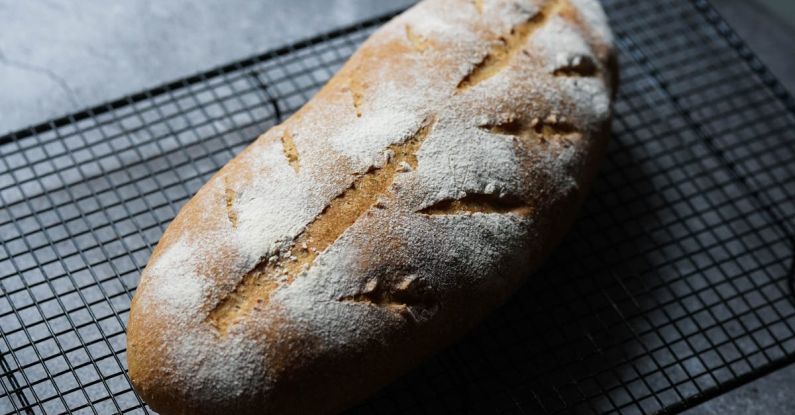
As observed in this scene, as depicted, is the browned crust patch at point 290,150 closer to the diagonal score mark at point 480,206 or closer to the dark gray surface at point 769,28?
the diagonal score mark at point 480,206

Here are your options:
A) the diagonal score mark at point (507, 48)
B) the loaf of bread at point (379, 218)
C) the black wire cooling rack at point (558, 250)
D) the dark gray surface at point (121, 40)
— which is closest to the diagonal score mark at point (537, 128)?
the loaf of bread at point (379, 218)

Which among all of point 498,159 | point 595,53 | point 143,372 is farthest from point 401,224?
point 595,53

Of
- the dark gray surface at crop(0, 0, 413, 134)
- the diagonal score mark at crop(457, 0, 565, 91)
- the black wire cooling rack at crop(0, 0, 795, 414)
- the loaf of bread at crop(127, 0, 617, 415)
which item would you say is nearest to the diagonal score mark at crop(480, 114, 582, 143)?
the loaf of bread at crop(127, 0, 617, 415)

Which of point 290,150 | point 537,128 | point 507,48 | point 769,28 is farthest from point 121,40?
point 769,28

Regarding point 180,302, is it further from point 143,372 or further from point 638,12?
point 638,12

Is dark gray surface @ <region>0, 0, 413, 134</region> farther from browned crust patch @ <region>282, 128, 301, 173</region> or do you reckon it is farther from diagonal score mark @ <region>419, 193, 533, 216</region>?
diagonal score mark @ <region>419, 193, 533, 216</region>

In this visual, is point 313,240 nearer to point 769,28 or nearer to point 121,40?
point 121,40

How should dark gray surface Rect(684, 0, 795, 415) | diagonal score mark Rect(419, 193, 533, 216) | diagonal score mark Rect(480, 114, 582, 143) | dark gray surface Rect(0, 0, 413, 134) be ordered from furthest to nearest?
dark gray surface Rect(684, 0, 795, 415) → dark gray surface Rect(0, 0, 413, 134) → diagonal score mark Rect(480, 114, 582, 143) → diagonal score mark Rect(419, 193, 533, 216)
